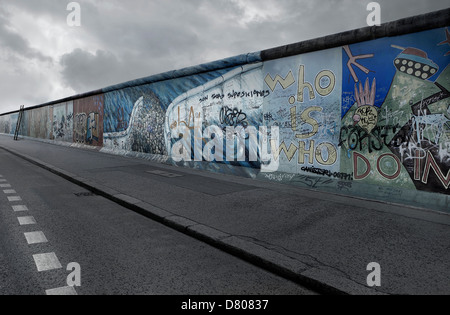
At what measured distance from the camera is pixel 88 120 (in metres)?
19.4

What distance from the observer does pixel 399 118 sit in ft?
19.7

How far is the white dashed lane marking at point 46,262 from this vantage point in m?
3.42

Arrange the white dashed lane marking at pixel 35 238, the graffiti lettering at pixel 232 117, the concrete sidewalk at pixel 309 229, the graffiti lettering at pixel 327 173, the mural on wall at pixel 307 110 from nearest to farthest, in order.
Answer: the concrete sidewalk at pixel 309 229, the white dashed lane marking at pixel 35 238, the graffiti lettering at pixel 327 173, the mural on wall at pixel 307 110, the graffiti lettering at pixel 232 117

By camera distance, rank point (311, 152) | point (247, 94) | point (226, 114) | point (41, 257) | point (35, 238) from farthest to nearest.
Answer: point (226, 114), point (247, 94), point (311, 152), point (35, 238), point (41, 257)

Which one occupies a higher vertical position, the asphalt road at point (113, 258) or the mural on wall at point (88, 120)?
the mural on wall at point (88, 120)

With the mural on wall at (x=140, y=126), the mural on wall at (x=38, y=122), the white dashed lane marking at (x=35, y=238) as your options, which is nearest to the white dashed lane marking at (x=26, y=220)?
the white dashed lane marking at (x=35, y=238)

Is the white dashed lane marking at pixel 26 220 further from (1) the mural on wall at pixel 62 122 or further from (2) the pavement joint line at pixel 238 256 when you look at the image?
(1) the mural on wall at pixel 62 122

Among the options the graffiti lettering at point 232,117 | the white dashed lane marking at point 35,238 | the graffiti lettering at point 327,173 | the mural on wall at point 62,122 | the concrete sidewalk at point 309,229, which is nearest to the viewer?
the concrete sidewalk at point 309,229

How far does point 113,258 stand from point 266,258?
67.7 inches

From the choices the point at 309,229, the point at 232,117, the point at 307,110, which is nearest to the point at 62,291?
the point at 309,229

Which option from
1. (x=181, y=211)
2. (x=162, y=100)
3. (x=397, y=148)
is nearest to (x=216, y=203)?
(x=181, y=211)

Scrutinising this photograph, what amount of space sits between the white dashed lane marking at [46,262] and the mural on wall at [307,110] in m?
5.51

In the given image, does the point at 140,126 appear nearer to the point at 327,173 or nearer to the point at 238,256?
the point at 327,173

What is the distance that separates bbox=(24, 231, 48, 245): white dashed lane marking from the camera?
417 cm
